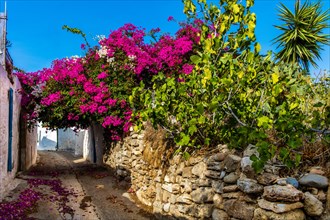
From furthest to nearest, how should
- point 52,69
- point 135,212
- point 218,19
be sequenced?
point 52,69, point 135,212, point 218,19

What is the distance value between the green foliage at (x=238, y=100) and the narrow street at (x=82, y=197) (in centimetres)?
272

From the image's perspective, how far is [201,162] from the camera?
22.1 feet

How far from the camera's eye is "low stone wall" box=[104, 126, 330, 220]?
466cm

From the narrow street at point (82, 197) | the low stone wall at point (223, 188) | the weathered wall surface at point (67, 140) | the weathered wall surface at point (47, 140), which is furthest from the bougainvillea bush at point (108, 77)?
the weathered wall surface at point (47, 140)

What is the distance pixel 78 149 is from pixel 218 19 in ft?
73.0

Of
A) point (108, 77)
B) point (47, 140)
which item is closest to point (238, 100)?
point (108, 77)

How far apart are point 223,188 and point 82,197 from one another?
602 centimetres

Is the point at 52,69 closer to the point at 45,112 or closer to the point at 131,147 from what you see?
the point at 45,112

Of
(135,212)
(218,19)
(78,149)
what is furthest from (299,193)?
(78,149)

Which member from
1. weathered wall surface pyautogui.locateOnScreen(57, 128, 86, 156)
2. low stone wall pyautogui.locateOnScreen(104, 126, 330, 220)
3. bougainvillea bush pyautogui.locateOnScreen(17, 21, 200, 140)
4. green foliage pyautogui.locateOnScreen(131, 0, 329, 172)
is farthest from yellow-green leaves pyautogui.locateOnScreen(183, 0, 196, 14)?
weathered wall surface pyautogui.locateOnScreen(57, 128, 86, 156)

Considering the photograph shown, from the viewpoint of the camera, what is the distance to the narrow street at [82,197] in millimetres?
8547

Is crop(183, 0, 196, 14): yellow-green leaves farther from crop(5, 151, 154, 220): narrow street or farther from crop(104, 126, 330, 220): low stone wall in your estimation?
crop(5, 151, 154, 220): narrow street

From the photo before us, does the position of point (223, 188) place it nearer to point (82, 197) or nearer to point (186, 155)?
point (186, 155)

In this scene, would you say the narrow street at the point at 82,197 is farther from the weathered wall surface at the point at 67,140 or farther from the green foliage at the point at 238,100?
the weathered wall surface at the point at 67,140
